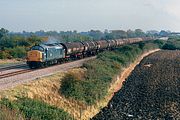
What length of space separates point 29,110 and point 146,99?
19.8 metres

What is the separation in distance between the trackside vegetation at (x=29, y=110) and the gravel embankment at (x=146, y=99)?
755cm

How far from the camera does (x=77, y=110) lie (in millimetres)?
30766

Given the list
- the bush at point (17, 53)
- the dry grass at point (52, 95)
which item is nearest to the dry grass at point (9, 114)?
the dry grass at point (52, 95)

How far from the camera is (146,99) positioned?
132ft

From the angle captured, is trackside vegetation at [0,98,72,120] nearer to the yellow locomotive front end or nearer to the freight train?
the yellow locomotive front end

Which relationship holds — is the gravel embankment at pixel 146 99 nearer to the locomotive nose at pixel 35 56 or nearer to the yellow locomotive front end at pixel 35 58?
the yellow locomotive front end at pixel 35 58

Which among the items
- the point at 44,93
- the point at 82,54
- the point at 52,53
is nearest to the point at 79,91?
the point at 44,93

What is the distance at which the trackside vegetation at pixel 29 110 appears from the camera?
20.4 m

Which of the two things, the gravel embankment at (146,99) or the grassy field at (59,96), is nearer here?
the grassy field at (59,96)

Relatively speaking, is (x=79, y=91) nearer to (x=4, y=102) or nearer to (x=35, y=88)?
(x=35, y=88)

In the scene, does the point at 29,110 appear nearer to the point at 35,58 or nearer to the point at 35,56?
the point at 35,58

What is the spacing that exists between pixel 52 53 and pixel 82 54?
62.5 feet

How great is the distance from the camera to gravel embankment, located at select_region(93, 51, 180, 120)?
33.3m

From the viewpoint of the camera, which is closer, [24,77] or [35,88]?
[35,88]
